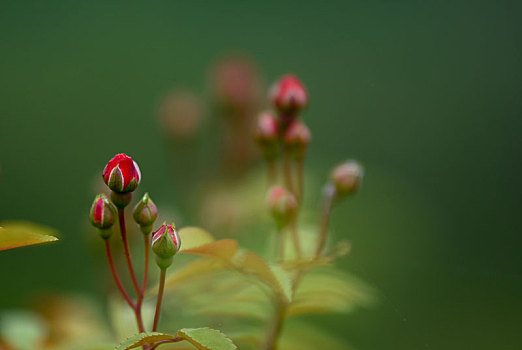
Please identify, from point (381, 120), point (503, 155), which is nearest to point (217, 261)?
point (503, 155)

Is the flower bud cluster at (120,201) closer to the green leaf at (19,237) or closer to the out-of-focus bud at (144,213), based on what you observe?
the out-of-focus bud at (144,213)

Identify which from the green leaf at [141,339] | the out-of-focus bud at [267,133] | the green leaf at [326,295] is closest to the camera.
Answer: the green leaf at [141,339]

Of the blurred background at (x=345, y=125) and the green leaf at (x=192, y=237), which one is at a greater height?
the blurred background at (x=345, y=125)

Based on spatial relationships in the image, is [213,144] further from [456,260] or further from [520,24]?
[520,24]

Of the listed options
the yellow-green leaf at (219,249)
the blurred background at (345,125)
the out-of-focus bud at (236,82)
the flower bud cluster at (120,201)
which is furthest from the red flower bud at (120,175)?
the out-of-focus bud at (236,82)

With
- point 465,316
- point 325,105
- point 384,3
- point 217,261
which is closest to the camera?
point 217,261

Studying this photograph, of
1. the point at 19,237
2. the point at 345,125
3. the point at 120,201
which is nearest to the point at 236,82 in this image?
the point at 120,201
